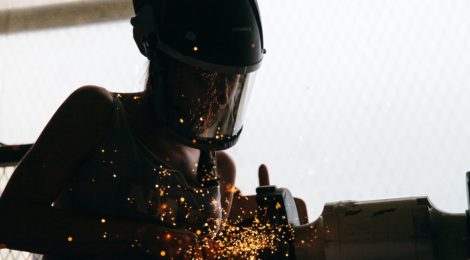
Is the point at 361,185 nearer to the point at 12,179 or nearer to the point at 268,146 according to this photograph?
the point at 268,146

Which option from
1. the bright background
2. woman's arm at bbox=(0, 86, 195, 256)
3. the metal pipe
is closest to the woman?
woman's arm at bbox=(0, 86, 195, 256)

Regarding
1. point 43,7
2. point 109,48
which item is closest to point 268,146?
point 109,48

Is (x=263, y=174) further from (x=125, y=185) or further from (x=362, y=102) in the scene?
(x=362, y=102)

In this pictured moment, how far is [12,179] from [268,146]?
1.31 m

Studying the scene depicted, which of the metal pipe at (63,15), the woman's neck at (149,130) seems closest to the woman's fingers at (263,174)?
the woman's neck at (149,130)

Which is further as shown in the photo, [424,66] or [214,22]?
[424,66]

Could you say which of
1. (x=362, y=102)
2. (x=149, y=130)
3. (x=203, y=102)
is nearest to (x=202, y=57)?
(x=203, y=102)

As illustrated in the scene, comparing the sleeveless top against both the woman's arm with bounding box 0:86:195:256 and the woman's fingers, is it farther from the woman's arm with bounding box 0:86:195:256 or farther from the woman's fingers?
the woman's fingers

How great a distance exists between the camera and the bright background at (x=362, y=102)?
1878 millimetres

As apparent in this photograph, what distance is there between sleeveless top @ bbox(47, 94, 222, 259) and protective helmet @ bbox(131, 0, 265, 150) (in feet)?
0.20

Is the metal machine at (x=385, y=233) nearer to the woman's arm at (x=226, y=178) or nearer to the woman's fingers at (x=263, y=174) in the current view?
the woman's fingers at (x=263, y=174)

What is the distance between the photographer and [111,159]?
0.85 meters

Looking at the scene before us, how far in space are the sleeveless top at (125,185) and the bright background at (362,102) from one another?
37.5 inches

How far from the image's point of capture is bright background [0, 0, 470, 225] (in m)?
1.88
